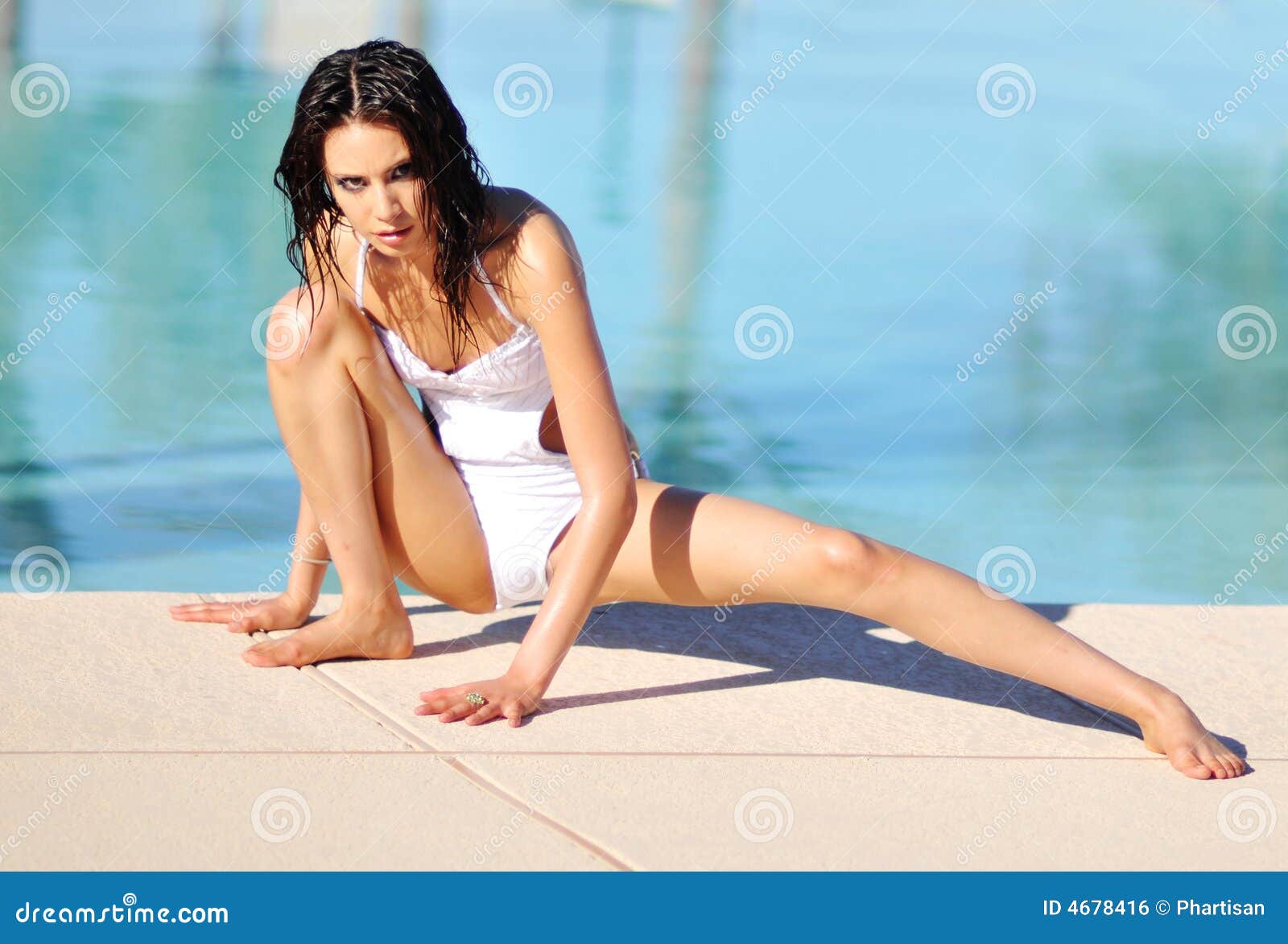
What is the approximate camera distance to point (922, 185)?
10656 millimetres

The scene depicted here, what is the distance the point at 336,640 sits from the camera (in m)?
2.92

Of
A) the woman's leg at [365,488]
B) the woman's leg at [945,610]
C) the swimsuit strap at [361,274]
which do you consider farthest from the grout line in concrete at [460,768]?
Answer: the swimsuit strap at [361,274]

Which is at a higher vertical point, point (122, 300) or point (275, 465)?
point (122, 300)

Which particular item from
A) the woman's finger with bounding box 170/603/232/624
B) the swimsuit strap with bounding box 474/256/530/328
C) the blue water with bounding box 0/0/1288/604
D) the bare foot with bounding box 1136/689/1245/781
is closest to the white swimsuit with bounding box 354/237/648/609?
the swimsuit strap with bounding box 474/256/530/328

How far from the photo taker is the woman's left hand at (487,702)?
8.57 ft

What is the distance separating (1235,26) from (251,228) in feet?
Result: 32.9

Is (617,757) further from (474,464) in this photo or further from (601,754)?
A: (474,464)

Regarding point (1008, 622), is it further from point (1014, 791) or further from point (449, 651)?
point (449, 651)

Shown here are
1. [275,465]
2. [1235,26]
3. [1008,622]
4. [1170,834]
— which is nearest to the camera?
[1170,834]

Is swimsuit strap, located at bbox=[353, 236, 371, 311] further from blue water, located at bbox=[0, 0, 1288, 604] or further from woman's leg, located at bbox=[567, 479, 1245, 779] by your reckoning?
blue water, located at bbox=[0, 0, 1288, 604]

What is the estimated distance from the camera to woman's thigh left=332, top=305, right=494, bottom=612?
2.84 meters
